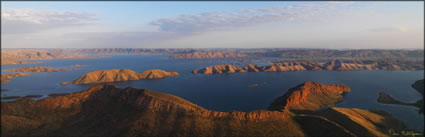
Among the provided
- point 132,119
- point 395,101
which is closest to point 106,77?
point 132,119

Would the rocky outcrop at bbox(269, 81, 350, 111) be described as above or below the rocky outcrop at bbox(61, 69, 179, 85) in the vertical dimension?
below

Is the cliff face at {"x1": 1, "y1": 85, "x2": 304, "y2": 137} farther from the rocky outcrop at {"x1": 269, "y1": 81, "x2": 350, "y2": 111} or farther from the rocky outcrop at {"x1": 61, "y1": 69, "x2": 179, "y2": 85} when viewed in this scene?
the rocky outcrop at {"x1": 61, "y1": 69, "x2": 179, "y2": 85}

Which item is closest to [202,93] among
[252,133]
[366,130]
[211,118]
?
[211,118]

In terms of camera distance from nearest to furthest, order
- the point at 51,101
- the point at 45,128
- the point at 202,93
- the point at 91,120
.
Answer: the point at 45,128 < the point at 91,120 < the point at 51,101 < the point at 202,93

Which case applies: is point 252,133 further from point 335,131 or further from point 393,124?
point 393,124

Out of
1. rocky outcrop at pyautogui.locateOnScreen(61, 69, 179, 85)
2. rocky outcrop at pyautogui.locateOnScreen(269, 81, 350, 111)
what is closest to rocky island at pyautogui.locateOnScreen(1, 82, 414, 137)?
rocky outcrop at pyautogui.locateOnScreen(269, 81, 350, 111)

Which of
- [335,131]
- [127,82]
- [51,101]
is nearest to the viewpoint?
[335,131]

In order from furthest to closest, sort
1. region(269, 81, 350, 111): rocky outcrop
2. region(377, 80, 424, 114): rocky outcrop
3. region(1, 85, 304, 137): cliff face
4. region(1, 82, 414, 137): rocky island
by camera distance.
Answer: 1. region(377, 80, 424, 114): rocky outcrop
2. region(269, 81, 350, 111): rocky outcrop
3. region(1, 85, 304, 137): cliff face
4. region(1, 82, 414, 137): rocky island
